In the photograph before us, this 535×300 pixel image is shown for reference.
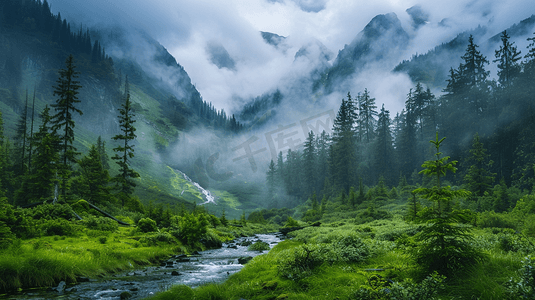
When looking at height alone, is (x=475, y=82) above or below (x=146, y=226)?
above

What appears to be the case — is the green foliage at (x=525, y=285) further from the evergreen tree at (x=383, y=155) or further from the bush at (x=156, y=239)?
the evergreen tree at (x=383, y=155)

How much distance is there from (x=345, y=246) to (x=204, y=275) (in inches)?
299

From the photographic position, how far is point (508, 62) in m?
46.8

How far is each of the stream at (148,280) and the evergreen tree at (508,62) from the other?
194ft

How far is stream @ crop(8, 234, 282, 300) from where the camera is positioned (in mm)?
9625

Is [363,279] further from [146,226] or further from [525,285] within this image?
[146,226]

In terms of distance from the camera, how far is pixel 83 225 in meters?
19.3

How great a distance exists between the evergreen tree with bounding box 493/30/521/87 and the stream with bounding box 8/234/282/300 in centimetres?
5921

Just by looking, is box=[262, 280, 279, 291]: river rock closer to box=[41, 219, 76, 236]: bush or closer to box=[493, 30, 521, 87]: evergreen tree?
box=[41, 219, 76, 236]: bush

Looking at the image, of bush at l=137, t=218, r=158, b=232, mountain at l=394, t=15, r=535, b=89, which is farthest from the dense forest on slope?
mountain at l=394, t=15, r=535, b=89

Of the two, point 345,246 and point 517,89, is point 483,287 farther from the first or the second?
point 517,89

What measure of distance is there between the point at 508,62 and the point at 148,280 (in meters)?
66.0

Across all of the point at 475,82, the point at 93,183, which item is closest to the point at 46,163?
the point at 93,183

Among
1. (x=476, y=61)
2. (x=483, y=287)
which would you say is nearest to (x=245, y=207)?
(x=476, y=61)
